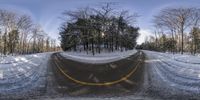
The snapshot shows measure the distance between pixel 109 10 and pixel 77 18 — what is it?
20.0 ft

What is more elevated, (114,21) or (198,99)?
(114,21)

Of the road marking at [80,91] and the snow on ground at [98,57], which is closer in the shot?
the road marking at [80,91]

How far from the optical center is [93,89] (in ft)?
42.3

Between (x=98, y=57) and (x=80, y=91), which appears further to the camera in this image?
(x=98, y=57)

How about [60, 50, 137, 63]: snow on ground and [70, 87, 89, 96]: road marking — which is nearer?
[70, 87, 89, 96]: road marking

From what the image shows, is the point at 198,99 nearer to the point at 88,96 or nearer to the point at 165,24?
the point at 88,96

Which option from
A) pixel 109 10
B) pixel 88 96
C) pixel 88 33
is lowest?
pixel 88 96

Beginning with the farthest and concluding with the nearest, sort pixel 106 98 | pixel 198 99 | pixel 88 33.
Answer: pixel 88 33
pixel 106 98
pixel 198 99

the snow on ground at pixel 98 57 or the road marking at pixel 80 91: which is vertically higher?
the snow on ground at pixel 98 57

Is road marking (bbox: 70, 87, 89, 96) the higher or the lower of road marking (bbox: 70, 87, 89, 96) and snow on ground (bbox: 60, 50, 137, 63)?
the lower

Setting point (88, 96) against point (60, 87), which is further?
point (60, 87)

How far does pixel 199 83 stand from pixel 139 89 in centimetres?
276

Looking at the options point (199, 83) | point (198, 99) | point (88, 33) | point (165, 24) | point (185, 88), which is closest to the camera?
point (198, 99)

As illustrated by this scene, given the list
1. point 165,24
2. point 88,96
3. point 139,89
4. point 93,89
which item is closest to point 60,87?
point 93,89
